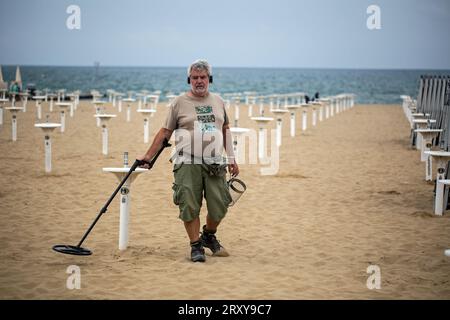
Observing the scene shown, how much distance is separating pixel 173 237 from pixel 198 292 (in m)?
2.18

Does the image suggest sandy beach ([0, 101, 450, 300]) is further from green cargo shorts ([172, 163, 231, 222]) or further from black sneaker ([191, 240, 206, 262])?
green cargo shorts ([172, 163, 231, 222])

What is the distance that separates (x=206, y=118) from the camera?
6094 millimetres

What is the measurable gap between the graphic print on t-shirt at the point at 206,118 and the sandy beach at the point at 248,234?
Result: 1.36 metres

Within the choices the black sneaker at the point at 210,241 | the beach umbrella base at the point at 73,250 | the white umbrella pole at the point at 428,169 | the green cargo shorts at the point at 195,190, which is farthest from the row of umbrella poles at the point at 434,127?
the beach umbrella base at the point at 73,250

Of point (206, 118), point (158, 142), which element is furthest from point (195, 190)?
point (206, 118)

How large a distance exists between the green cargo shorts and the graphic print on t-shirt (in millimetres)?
361

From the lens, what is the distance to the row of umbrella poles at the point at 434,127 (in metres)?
9.05

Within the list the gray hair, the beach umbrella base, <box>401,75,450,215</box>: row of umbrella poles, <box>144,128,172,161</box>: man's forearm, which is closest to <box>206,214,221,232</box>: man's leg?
<box>144,128,172,161</box>: man's forearm

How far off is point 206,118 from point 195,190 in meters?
0.70

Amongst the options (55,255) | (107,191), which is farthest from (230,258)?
(107,191)

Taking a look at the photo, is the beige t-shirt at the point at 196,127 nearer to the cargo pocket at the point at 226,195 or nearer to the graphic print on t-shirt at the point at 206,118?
the graphic print on t-shirt at the point at 206,118

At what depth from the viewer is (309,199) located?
10.2 metres

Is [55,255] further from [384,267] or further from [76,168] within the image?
[76,168]
